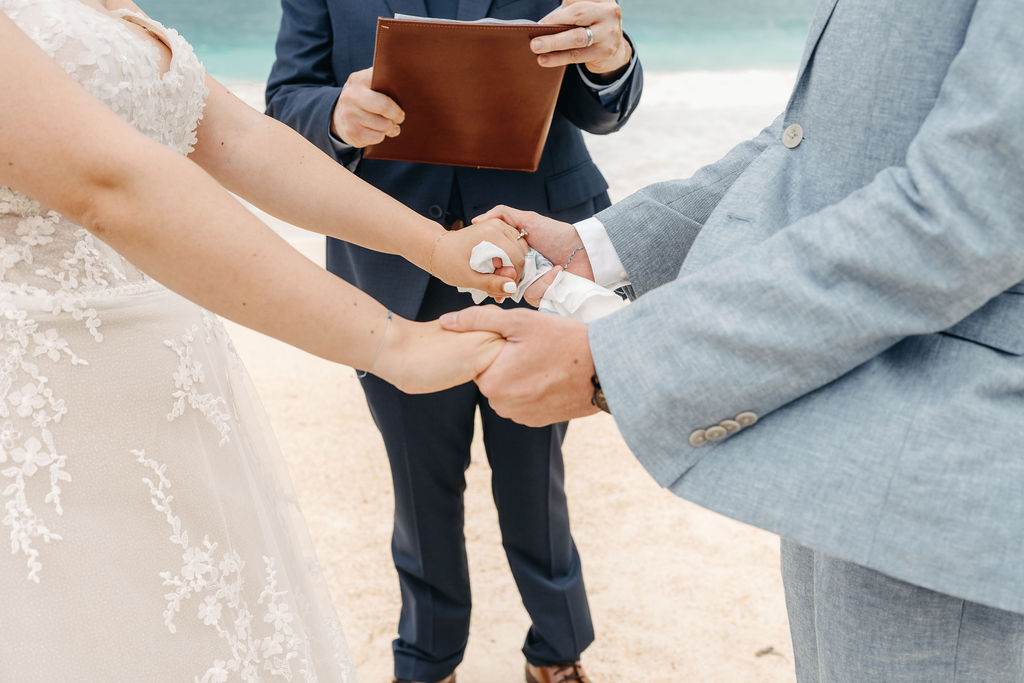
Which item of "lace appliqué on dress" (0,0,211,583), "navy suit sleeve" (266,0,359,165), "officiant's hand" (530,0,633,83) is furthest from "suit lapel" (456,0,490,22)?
"lace appliqué on dress" (0,0,211,583)

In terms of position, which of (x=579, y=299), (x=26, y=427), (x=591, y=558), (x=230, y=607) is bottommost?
(x=591, y=558)

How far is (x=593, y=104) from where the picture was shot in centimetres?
195

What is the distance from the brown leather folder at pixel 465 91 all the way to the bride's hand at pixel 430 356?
1.99 feet

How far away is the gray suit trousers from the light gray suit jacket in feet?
0.51

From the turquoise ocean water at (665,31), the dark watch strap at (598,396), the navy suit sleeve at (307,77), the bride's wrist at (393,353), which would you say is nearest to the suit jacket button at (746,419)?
the dark watch strap at (598,396)

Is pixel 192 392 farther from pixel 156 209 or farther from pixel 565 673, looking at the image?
pixel 565 673

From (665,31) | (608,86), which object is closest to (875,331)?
(608,86)

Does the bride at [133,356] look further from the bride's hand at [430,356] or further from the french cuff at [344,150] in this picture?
the french cuff at [344,150]

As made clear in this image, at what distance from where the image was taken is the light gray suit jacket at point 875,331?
0.91m

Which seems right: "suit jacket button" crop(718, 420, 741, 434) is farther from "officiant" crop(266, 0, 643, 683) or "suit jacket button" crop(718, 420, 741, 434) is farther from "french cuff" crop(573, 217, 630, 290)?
"officiant" crop(266, 0, 643, 683)

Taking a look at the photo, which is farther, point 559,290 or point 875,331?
point 559,290

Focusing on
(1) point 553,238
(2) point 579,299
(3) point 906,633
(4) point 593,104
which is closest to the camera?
(3) point 906,633

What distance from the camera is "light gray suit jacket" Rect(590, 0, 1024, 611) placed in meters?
0.91

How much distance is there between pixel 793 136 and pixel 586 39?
70cm
